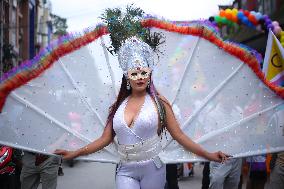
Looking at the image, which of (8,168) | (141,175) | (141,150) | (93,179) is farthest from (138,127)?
(93,179)

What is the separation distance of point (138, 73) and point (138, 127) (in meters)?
0.48

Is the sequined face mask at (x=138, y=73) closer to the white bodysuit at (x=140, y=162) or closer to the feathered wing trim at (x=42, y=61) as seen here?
the white bodysuit at (x=140, y=162)

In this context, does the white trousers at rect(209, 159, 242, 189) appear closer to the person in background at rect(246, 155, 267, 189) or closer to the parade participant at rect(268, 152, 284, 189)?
the person in background at rect(246, 155, 267, 189)

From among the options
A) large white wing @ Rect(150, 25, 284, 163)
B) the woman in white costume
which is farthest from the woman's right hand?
large white wing @ Rect(150, 25, 284, 163)

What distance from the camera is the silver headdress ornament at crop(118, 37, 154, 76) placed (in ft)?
14.6

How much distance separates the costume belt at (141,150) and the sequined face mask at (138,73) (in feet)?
1.75

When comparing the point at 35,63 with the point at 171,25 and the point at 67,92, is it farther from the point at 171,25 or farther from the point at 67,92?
the point at 171,25

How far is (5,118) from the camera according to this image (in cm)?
472

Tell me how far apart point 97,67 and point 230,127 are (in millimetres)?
1386

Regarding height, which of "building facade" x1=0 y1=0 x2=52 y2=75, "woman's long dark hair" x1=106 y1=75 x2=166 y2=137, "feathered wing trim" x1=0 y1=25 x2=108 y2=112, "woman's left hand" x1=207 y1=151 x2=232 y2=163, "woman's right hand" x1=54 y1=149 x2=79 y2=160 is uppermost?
"feathered wing trim" x1=0 y1=25 x2=108 y2=112

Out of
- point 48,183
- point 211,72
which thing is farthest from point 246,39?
point 211,72

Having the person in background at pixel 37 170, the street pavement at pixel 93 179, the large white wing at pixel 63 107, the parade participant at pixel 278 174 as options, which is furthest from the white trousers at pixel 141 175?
the street pavement at pixel 93 179

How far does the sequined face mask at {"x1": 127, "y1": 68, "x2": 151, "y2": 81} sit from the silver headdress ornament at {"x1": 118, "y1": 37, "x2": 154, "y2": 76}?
27mm

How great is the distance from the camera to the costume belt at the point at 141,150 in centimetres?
431
